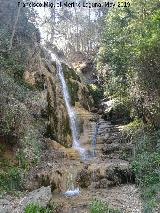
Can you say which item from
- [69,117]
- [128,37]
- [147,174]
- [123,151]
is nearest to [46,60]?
[69,117]

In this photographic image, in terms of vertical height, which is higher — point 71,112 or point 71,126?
point 71,112

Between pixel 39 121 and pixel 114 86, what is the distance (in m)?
6.19

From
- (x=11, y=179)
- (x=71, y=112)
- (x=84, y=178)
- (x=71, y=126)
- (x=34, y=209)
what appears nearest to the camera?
(x=34, y=209)

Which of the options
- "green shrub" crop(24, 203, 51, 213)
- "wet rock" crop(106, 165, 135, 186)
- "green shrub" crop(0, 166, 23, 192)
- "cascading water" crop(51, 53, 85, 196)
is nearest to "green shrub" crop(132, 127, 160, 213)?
"wet rock" crop(106, 165, 135, 186)

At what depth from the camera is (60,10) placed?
148 ft

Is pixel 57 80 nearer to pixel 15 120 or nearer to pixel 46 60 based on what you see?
pixel 46 60

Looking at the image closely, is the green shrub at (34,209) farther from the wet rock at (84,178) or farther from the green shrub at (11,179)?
the wet rock at (84,178)

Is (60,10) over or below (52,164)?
over

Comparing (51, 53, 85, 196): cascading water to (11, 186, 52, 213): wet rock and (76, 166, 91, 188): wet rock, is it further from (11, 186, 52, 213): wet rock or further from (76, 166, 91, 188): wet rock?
(11, 186, 52, 213): wet rock

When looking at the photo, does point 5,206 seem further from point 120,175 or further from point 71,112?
point 71,112

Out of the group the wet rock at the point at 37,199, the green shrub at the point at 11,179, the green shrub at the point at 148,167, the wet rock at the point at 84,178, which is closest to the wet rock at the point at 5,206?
the wet rock at the point at 37,199

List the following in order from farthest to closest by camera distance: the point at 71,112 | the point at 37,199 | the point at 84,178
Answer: the point at 71,112
the point at 84,178
the point at 37,199

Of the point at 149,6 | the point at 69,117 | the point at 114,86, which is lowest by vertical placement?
the point at 69,117

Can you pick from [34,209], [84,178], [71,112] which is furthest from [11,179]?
[71,112]
